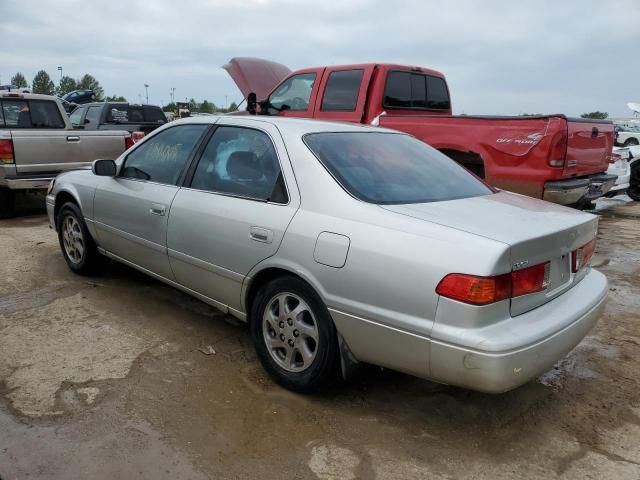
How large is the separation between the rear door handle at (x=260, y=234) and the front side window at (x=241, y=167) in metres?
0.19

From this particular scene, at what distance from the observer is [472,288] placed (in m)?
2.37

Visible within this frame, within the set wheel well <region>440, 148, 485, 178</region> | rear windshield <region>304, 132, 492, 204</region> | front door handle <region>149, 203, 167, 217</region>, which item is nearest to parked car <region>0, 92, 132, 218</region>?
front door handle <region>149, 203, 167, 217</region>

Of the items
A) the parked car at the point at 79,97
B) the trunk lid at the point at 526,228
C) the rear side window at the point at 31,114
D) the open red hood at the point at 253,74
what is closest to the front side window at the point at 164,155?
the trunk lid at the point at 526,228

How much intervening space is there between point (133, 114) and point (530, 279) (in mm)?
11758

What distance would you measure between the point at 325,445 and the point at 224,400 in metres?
0.67

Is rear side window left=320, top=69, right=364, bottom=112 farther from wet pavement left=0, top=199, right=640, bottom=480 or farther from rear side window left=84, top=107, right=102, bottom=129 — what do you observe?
rear side window left=84, top=107, right=102, bottom=129

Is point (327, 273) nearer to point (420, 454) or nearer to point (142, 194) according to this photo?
point (420, 454)

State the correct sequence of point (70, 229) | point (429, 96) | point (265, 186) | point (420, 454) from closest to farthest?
point (420, 454)
point (265, 186)
point (70, 229)
point (429, 96)

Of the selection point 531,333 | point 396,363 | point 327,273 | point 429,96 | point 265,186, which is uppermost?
point 429,96

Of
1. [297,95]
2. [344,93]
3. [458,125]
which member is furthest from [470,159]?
[297,95]

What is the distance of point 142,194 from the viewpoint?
411 cm

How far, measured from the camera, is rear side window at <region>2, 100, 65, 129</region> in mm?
8375

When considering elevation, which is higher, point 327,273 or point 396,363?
point 327,273

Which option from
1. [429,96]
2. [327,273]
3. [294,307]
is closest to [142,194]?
[294,307]
